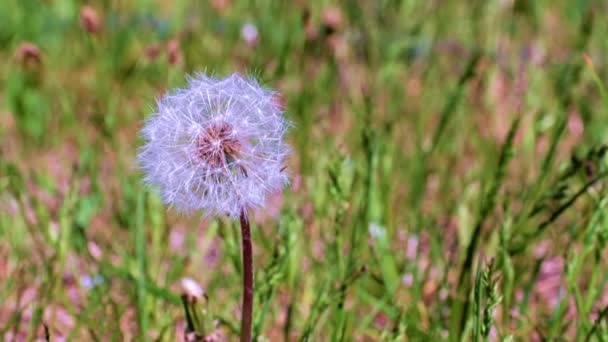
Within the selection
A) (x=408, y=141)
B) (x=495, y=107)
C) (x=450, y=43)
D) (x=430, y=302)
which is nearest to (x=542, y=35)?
(x=450, y=43)

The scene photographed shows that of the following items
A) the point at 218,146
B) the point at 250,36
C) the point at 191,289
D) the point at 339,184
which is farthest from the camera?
the point at 250,36

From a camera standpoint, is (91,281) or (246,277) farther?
(91,281)

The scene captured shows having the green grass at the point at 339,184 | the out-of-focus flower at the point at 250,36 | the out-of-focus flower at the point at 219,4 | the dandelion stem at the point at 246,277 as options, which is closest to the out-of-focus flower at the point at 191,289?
the green grass at the point at 339,184

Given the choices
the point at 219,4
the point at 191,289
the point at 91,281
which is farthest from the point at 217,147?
the point at 219,4

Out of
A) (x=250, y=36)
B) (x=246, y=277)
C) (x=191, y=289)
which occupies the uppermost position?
(x=250, y=36)

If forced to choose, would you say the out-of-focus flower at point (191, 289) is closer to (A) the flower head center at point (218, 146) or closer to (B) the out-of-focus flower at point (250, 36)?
(A) the flower head center at point (218, 146)

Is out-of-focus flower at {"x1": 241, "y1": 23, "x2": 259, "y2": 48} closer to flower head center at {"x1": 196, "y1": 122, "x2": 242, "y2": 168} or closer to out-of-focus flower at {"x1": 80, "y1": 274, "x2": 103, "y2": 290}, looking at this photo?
out-of-focus flower at {"x1": 80, "y1": 274, "x2": 103, "y2": 290}

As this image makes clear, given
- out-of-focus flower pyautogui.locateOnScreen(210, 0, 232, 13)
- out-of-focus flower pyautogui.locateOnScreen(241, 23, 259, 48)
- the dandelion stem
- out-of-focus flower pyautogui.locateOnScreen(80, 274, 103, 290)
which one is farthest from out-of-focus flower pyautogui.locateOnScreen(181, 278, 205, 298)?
out-of-focus flower pyautogui.locateOnScreen(210, 0, 232, 13)

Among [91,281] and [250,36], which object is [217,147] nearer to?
[91,281]
